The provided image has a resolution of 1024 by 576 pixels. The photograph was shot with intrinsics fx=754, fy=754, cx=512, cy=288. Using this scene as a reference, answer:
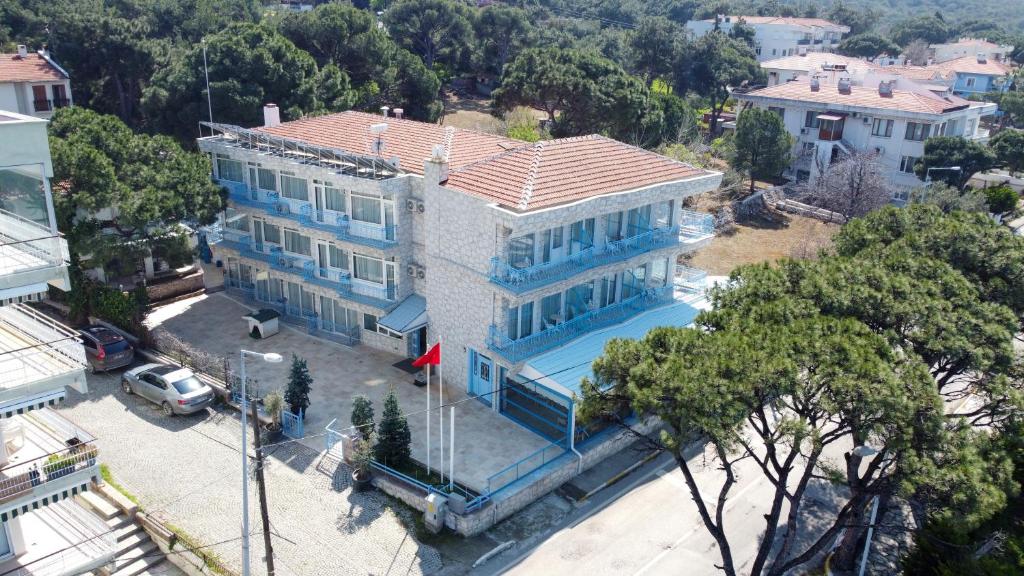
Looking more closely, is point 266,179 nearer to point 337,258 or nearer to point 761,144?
point 337,258

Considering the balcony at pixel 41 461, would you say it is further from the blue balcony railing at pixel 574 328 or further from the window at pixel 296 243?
the window at pixel 296 243

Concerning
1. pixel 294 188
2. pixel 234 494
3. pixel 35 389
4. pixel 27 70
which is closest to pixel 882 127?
pixel 294 188

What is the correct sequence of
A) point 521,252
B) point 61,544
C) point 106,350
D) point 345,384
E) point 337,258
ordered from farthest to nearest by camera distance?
point 337,258
point 106,350
point 345,384
point 521,252
point 61,544

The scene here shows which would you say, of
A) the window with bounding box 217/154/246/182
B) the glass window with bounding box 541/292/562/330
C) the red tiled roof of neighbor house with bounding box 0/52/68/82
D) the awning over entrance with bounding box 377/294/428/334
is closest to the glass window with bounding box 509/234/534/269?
the glass window with bounding box 541/292/562/330

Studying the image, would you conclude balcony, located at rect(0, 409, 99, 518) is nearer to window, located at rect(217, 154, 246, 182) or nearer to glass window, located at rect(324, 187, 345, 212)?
glass window, located at rect(324, 187, 345, 212)

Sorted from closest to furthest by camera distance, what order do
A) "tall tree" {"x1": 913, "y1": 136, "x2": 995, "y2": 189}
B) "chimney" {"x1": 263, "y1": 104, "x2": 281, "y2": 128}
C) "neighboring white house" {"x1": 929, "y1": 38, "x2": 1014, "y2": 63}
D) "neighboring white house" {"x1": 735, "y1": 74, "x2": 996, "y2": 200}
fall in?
1. "chimney" {"x1": 263, "y1": 104, "x2": 281, "y2": 128}
2. "tall tree" {"x1": 913, "y1": 136, "x2": 995, "y2": 189}
3. "neighboring white house" {"x1": 735, "y1": 74, "x2": 996, "y2": 200}
4. "neighboring white house" {"x1": 929, "y1": 38, "x2": 1014, "y2": 63}

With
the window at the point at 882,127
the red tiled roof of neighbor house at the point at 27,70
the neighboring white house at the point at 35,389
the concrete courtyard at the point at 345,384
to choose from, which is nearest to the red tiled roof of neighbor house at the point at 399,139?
the concrete courtyard at the point at 345,384

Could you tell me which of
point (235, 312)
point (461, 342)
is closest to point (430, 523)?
point (461, 342)
